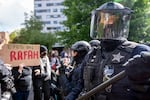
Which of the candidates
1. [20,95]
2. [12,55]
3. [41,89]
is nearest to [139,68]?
[12,55]

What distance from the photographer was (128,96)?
129 inches

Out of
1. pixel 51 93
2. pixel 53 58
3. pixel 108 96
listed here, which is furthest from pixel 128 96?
pixel 53 58

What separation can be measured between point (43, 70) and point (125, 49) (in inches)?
186

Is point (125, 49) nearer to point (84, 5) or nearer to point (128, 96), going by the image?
point (128, 96)

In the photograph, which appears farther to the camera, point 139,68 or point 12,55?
point 12,55

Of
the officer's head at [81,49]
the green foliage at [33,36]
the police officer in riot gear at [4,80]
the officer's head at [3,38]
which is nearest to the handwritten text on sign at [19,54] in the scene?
the officer's head at [3,38]

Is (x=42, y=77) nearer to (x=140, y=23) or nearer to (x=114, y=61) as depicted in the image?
(x=114, y=61)

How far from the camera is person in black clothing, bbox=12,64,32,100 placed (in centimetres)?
730

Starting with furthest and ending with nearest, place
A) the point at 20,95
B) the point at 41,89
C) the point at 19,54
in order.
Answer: the point at 41,89, the point at 20,95, the point at 19,54

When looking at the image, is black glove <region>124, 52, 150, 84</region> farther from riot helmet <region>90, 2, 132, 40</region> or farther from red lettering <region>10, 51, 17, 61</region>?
red lettering <region>10, 51, 17, 61</region>

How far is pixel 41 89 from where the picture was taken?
28.0ft

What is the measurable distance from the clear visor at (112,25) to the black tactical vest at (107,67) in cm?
11

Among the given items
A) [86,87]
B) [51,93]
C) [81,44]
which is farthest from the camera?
[51,93]

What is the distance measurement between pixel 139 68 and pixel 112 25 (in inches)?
44.8
